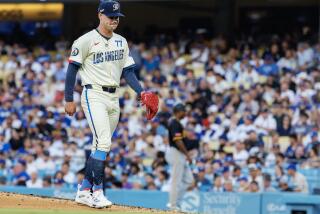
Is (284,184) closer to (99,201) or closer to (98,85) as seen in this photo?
(99,201)

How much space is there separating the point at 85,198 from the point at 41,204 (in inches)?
20.2

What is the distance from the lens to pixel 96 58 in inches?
368

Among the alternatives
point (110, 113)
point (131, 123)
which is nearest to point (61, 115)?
point (131, 123)

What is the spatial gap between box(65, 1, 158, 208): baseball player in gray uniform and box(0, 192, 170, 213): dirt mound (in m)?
0.17

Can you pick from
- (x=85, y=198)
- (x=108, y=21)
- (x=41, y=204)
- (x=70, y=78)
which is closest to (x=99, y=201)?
(x=85, y=198)

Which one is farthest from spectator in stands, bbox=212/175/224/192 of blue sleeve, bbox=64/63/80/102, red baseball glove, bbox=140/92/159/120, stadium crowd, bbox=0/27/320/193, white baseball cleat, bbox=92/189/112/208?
blue sleeve, bbox=64/63/80/102

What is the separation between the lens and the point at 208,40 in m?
22.4

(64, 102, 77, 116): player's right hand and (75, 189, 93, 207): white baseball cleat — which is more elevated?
(64, 102, 77, 116): player's right hand

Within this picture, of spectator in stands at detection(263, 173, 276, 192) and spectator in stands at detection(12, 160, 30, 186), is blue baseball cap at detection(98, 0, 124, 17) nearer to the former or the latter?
spectator in stands at detection(263, 173, 276, 192)

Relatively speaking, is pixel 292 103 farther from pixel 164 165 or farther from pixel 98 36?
pixel 98 36

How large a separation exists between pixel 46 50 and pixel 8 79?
69.0 inches

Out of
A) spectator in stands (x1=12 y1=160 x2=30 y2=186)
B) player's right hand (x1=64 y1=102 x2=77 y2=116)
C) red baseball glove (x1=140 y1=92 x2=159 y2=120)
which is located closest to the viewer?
player's right hand (x1=64 y1=102 x2=77 y2=116)

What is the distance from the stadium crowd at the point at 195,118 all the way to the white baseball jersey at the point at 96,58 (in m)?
7.33

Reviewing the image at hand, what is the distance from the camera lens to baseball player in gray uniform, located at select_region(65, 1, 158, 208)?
9266 millimetres
